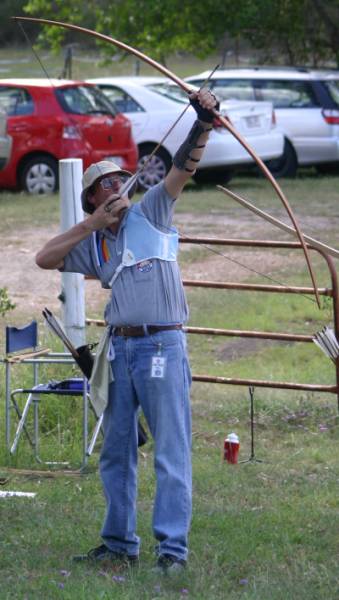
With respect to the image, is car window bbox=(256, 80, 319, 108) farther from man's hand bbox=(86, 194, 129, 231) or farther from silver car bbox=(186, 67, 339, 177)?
man's hand bbox=(86, 194, 129, 231)

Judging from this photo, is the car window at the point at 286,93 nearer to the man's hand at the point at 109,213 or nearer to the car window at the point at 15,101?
the car window at the point at 15,101

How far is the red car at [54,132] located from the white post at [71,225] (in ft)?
27.8

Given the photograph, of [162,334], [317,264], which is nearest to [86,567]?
[162,334]

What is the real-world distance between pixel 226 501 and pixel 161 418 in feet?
4.73

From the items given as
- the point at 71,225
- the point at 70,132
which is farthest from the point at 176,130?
the point at 71,225

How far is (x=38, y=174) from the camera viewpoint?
1677 cm

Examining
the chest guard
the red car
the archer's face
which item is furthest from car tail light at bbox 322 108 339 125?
the chest guard

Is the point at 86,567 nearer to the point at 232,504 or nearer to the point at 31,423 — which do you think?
the point at 232,504

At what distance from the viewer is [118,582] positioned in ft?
16.3

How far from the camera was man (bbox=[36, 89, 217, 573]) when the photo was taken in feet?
16.4

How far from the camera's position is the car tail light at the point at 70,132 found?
16422mm

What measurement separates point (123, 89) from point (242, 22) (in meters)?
5.88

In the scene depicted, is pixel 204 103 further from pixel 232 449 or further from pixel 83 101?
pixel 83 101

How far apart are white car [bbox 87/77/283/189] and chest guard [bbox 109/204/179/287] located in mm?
11989
